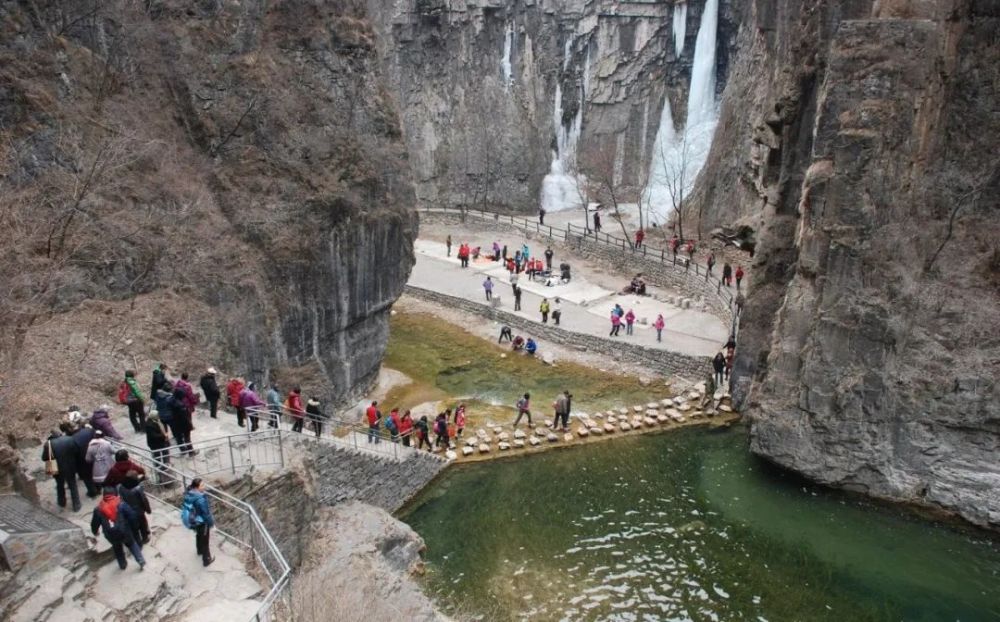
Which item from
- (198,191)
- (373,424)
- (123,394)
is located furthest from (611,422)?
(123,394)

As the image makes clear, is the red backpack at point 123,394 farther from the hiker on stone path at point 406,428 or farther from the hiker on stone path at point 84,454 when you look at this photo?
the hiker on stone path at point 406,428

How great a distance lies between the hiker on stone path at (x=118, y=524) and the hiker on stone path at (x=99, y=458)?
0.91 meters

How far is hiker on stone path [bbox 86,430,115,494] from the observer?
11188 mm

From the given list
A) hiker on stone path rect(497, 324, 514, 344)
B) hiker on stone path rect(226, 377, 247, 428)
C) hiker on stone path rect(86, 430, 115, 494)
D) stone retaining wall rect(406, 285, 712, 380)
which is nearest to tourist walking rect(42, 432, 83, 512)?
hiker on stone path rect(86, 430, 115, 494)

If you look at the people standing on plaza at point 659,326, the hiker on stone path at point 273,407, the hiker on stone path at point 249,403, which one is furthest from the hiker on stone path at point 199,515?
the people standing on plaza at point 659,326

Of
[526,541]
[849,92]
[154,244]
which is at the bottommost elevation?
[526,541]

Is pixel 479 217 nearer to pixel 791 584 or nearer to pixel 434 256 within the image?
pixel 434 256

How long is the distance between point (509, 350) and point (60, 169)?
17.6 metres

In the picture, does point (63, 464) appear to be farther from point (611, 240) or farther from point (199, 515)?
point (611, 240)

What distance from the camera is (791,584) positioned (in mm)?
16672

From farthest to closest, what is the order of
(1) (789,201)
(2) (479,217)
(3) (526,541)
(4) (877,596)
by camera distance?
(2) (479,217)
(1) (789,201)
(3) (526,541)
(4) (877,596)

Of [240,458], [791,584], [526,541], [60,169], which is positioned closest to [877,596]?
[791,584]

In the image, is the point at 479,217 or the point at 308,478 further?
the point at 479,217

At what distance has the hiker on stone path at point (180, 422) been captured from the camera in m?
13.6
